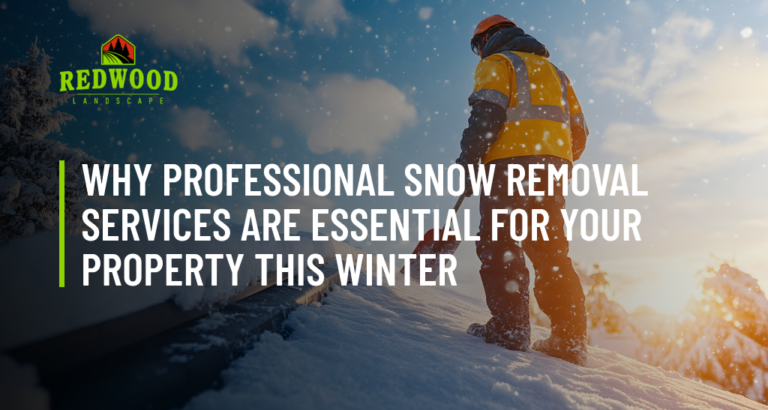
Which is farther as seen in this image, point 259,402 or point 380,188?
point 380,188

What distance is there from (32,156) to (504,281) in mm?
15098

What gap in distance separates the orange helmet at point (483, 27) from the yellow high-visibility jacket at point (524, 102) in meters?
0.62

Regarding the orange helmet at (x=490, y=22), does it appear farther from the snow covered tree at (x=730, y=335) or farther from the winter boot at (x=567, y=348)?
the snow covered tree at (x=730, y=335)

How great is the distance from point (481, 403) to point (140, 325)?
1130 millimetres

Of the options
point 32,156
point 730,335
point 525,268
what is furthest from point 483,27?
point 730,335

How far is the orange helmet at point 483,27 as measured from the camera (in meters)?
2.71

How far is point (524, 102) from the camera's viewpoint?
2174 millimetres

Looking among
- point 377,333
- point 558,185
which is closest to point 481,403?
point 377,333

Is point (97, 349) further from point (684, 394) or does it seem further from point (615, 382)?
point (684, 394)

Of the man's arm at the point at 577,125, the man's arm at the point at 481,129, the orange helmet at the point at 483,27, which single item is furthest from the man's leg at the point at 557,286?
the orange helmet at the point at 483,27

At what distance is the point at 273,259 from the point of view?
196 cm

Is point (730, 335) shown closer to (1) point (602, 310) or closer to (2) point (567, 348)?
(1) point (602, 310)

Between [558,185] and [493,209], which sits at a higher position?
[558,185]

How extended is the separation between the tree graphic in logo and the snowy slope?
14.5m
